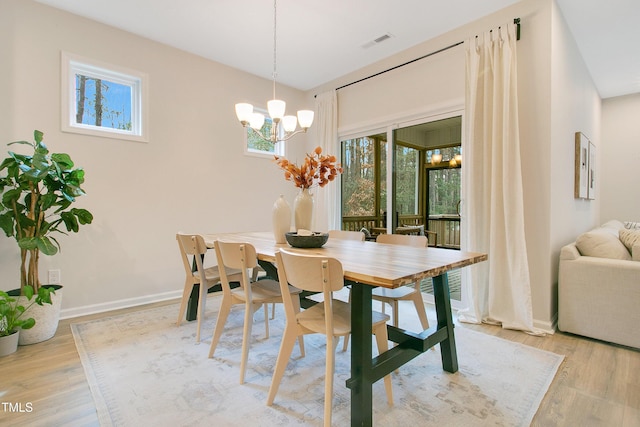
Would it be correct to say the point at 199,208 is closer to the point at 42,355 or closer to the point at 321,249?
the point at 42,355

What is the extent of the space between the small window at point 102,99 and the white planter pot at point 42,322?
5.24 feet

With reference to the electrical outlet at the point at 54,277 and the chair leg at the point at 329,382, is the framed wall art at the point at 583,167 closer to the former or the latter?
the chair leg at the point at 329,382

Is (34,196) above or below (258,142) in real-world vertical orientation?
below

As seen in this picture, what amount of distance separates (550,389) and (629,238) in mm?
1793

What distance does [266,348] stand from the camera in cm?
232

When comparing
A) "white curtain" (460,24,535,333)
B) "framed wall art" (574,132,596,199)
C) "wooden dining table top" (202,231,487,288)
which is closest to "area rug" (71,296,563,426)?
"white curtain" (460,24,535,333)

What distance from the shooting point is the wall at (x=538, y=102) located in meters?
2.64

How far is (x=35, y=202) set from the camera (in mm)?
2430

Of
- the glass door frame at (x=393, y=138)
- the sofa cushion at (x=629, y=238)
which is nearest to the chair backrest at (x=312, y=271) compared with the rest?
the glass door frame at (x=393, y=138)

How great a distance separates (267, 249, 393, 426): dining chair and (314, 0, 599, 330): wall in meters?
1.86

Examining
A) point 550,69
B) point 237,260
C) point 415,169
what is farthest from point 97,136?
point 550,69

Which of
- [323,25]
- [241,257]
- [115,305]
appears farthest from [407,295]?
[115,305]

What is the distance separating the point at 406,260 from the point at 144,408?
156cm

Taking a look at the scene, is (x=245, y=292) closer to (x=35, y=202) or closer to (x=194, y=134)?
(x=35, y=202)
